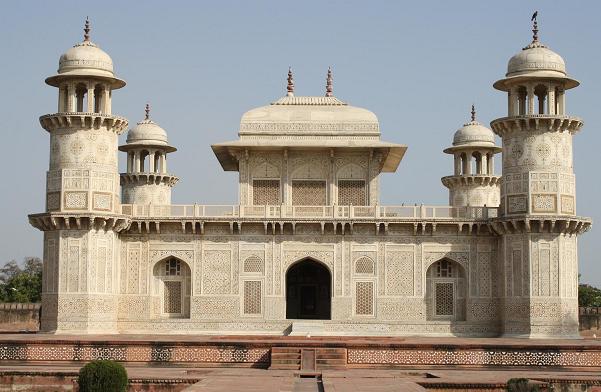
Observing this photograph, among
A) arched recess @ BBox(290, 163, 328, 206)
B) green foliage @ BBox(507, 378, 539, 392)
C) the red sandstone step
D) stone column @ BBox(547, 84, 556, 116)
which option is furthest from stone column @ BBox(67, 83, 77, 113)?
green foliage @ BBox(507, 378, 539, 392)

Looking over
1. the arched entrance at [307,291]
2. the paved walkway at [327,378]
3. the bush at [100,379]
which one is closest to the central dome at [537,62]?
the arched entrance at [307,291]

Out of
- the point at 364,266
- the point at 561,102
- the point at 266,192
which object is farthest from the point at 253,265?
the point at 561,102

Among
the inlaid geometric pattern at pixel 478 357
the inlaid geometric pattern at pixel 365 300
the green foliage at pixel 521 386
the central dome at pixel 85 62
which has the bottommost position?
the inlaid geometric pattern at pixel 478 357

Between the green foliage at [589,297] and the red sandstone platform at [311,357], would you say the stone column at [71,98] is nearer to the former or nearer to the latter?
the red sandstone platform at [311,357]

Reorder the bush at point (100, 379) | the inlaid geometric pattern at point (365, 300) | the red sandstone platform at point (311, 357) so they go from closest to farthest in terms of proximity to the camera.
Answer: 1. the bush at point (100, 379)
2. the red sandstone platform at point (311, 357)
3. the inlaid geometric pattern at point (365, 300)

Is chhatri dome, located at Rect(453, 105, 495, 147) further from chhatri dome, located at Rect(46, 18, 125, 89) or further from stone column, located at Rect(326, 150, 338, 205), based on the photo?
chhatri dome, located at Rect(46, 18, 125, 89)

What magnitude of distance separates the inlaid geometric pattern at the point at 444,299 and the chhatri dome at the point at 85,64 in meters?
10.4

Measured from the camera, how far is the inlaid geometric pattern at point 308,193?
2995cm

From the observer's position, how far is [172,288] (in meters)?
28.9

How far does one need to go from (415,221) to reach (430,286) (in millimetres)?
1893

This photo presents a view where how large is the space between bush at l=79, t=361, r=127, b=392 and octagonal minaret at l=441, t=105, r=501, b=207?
2261 cm

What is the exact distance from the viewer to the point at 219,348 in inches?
854

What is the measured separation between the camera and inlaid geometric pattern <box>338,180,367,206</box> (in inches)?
1183

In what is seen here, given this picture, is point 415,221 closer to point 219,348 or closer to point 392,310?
point 392,310
